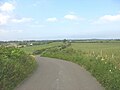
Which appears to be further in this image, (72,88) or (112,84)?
(72,88)

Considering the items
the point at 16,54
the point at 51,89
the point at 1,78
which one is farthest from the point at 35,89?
the point at 16,54

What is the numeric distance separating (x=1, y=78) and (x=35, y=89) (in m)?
1.74

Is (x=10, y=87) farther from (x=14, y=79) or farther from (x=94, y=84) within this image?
(x=94, y=84)

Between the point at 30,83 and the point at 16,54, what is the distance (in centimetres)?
571

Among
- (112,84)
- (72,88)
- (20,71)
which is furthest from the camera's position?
(20,71)

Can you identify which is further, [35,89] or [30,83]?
[30,83]

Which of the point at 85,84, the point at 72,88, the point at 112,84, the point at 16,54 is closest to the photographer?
the point at 112,84

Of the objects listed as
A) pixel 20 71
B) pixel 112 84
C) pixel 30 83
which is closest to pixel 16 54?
pixel 20 71

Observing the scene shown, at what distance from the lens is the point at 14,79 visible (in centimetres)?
1616

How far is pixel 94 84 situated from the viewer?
52.9ft

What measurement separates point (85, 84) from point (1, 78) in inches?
179

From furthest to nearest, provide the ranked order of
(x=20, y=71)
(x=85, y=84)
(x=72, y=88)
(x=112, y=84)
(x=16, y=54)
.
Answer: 1. (x=16, y=54)
2. (x=20, y=71)
3. (x=85, y=84)
4. (x=72, y=88)
5. (x=112, y=84)

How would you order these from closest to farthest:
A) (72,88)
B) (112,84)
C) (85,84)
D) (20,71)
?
(112,84) → (72,88) → (85,84) → (20,71)

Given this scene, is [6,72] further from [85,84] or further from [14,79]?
[85,84]
